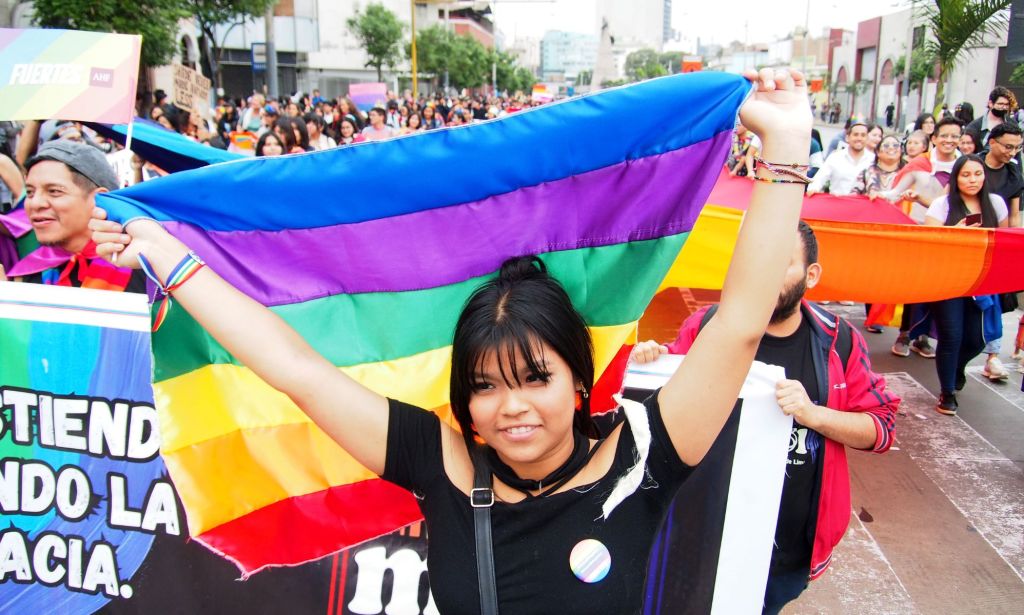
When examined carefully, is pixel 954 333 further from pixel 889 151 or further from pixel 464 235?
pixel 464 235

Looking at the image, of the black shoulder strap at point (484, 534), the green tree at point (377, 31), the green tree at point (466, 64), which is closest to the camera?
the black shoulder strap at point (484, 534)

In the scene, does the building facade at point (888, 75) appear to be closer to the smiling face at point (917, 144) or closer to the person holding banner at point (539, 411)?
the smiling face at point (917, 144)

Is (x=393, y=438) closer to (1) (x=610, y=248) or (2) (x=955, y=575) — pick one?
(1) (x=610, y=248)

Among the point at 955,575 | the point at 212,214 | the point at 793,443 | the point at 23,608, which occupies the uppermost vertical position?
the point at 212,214

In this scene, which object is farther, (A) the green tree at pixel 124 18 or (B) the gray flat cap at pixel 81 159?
(A) the green tree at pixel 124 18

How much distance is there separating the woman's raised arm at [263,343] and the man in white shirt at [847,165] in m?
7.23

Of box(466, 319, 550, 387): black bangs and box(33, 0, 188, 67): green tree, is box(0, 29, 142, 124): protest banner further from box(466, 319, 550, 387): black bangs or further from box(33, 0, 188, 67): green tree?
box(33, 0, 188, 67): green tree

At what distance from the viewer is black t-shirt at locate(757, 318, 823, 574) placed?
248 cm

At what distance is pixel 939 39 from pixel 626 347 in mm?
12283

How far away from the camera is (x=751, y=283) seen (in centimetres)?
160

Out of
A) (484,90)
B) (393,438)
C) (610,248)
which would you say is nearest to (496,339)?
(393,438)

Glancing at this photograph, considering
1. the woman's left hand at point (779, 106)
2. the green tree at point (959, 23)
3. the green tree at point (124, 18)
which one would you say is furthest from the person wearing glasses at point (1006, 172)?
the green tree at point (124, 18)

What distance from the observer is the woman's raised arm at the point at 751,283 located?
5.17 feet

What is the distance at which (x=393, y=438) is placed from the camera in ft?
5.60
